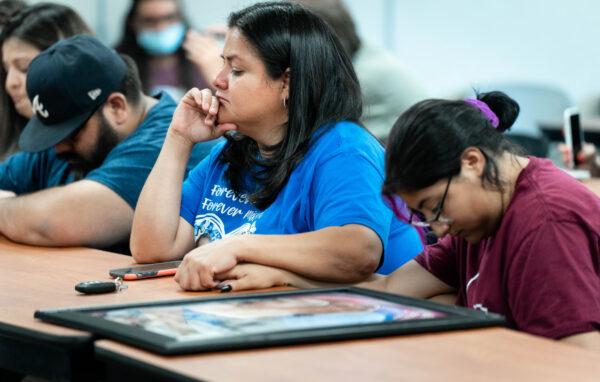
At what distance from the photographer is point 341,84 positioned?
2.34 meters

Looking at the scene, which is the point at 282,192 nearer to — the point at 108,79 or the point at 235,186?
the point at 235,186

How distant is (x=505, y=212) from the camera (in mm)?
1803

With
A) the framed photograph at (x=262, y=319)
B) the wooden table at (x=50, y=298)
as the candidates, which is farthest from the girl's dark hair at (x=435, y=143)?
the wooden table at (x=50, y=298)

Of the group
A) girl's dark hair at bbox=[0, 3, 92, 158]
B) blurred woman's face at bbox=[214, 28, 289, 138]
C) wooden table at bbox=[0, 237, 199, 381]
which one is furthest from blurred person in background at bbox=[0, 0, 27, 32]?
blurred woman's face at bbox=[214, 28, 289, 138]

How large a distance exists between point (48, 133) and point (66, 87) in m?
0.14

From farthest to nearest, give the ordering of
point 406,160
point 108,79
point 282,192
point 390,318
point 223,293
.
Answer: point 108,79
point 282,192
point 223,293
point 406,160
point 390,318

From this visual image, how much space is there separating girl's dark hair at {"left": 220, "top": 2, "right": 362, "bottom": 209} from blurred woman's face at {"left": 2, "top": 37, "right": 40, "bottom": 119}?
1.30m

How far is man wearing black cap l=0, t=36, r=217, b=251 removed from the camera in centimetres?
280

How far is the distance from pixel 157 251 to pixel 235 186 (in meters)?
0.24

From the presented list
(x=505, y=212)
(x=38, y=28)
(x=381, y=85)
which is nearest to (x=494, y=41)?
(x=381, y=85)

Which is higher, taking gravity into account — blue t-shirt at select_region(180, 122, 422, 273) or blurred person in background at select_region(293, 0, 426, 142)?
blue t-shirt at select_region(180, 122, 422, 273)

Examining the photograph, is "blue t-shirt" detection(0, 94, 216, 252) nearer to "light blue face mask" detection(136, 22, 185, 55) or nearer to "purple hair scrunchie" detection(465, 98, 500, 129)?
"purple hair scrunchie" detection(465, 98, 500, 129)

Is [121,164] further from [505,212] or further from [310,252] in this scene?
[505,212]

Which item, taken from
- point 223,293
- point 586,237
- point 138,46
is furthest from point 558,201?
point 138,46
